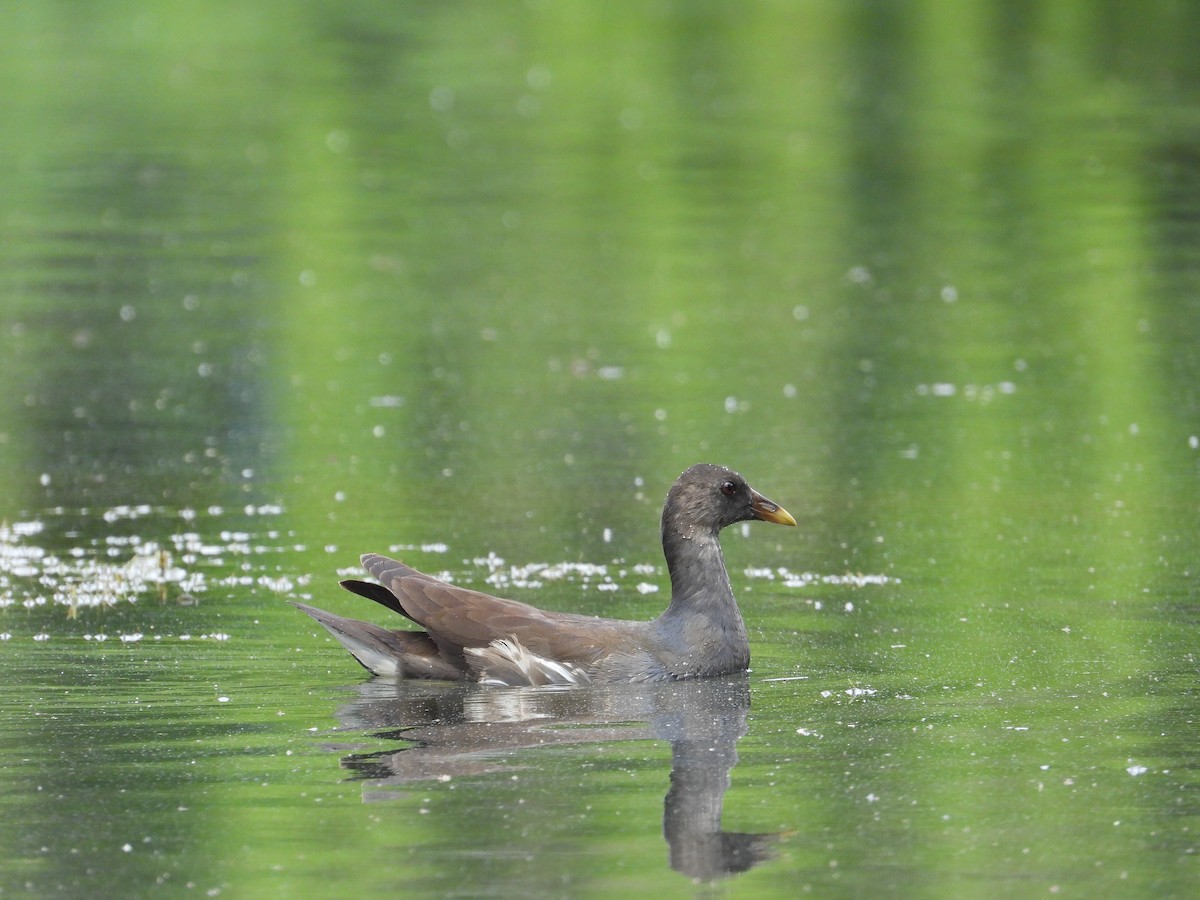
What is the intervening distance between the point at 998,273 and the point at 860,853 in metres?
16.4

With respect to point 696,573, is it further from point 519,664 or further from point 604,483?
point 604,483

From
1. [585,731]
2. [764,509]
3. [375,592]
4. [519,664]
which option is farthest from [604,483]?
[585,731]

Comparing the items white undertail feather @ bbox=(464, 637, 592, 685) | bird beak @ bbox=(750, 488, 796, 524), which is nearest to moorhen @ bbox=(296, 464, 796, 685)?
white undertail feather @ bbox=(464, 637, 592, 685)

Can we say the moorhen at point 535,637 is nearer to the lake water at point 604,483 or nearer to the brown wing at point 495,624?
the brown wing at point 495,624

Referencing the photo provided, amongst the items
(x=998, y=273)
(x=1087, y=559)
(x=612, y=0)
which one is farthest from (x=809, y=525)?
(x=612, y=0)

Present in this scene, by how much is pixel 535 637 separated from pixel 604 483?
4710mm

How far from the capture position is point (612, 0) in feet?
177

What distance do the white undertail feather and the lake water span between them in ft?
0.40

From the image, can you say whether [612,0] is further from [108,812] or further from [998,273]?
[108,812]

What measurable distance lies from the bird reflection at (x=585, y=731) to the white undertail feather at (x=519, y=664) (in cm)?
7

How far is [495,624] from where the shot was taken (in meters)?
9.81

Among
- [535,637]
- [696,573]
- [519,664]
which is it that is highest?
[696,573]

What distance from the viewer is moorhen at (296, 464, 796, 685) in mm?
9750

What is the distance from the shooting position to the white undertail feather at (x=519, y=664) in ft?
31.9
